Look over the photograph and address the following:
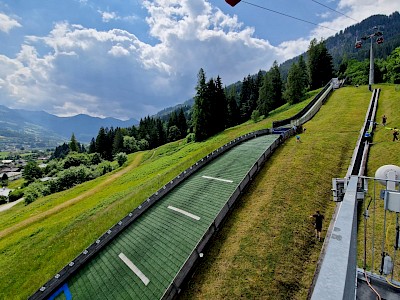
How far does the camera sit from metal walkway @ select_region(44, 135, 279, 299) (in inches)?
615

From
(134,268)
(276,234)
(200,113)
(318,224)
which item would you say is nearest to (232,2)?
(318,224)

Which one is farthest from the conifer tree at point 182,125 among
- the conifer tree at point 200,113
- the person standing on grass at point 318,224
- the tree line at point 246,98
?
the person standing on grass at point 318,224

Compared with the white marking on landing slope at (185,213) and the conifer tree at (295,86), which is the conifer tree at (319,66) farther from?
the white marking on landing slope at (185,213)

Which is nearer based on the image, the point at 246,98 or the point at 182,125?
the point at 246,98

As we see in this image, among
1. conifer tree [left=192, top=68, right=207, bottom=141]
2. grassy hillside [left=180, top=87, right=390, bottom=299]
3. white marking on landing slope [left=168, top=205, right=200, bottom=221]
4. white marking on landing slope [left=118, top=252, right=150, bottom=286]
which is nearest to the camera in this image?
grassy hillside [left=180, top=87, right=390, bottom=299]

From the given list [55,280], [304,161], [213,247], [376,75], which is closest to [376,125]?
[304,161]

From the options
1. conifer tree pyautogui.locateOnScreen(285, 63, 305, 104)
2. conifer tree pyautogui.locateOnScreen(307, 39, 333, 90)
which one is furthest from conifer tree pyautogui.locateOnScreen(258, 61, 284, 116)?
conifer tree pyautogui.locateOnScreen(307, 39, 333, 90)

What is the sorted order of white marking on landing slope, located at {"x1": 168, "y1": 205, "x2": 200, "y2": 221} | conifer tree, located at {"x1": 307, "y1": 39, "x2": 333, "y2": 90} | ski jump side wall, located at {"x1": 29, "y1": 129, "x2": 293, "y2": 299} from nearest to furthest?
ski jump side wall, located at {"x1": 29, "y1": 129, "x2": 293, "y2": 299}
white marking on landing slope, located at {"x1": 168, "y1": 205, "x2": 200, "y2": 221}
conifer tree, located at {"x1": 307, "y1": 39, "x2": 333, "y2": 90}

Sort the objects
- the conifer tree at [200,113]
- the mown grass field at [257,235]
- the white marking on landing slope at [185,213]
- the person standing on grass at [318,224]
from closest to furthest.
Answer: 1. the mown grass field at [257,235]
2. the person standing on grass at [318,224]
3. the white marking on landing slope at [185,213]
4. the conifer tree at [200,113]

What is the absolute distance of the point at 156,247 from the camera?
18.3 meters

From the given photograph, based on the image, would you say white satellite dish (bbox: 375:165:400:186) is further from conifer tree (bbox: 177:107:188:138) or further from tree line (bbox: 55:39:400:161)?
conifer tree (bbox: 177:107:188:138)

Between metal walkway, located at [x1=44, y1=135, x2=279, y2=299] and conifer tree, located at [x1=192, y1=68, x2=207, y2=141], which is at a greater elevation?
conifer tree, located at [x1=192, y1=68, x2=207, y2=141]

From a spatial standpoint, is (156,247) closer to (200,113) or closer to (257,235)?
(257,235)

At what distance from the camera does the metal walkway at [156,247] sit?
15.6 m
